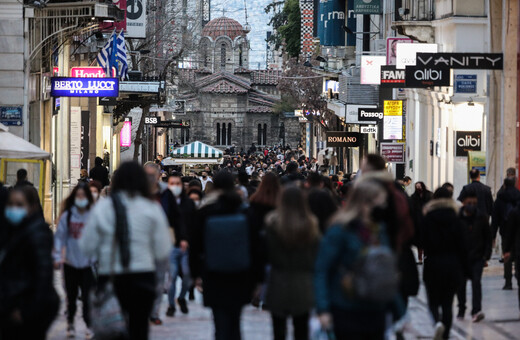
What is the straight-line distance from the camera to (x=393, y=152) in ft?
104

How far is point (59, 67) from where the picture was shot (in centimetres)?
2916

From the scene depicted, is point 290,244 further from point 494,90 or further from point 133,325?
point 494,90

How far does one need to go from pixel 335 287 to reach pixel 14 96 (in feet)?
53.7

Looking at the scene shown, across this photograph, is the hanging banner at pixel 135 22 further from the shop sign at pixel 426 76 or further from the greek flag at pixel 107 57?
the shop sign at pixel 426 76

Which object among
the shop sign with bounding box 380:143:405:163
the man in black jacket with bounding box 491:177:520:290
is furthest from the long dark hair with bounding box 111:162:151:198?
the shop sign with bounding box 380:143:405:163

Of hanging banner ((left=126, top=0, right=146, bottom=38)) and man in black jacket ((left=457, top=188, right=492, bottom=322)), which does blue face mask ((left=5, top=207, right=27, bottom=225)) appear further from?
hanging banner ((left=126, top=0, right=146, bottom=38))

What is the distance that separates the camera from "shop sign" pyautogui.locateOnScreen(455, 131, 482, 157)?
25047 mm

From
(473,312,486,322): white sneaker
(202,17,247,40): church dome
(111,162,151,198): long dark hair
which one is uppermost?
(202,17,247,40): church dome

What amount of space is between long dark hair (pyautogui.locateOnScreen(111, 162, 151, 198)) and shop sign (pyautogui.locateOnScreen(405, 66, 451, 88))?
13597 mm

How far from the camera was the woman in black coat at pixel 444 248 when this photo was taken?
34.5ft

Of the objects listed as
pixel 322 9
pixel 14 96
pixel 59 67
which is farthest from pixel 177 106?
pixel 14 96

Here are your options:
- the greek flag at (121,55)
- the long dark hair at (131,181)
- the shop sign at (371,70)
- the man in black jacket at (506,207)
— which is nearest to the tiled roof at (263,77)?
the shop sign at (371,70)

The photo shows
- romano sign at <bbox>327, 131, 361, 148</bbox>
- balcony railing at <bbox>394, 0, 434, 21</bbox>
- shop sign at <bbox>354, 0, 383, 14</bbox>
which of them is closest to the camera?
balcony railing at <bbox>394, 0, 434, 21</bbox>

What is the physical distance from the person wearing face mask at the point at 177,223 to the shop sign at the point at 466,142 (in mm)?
Answer: 12386
